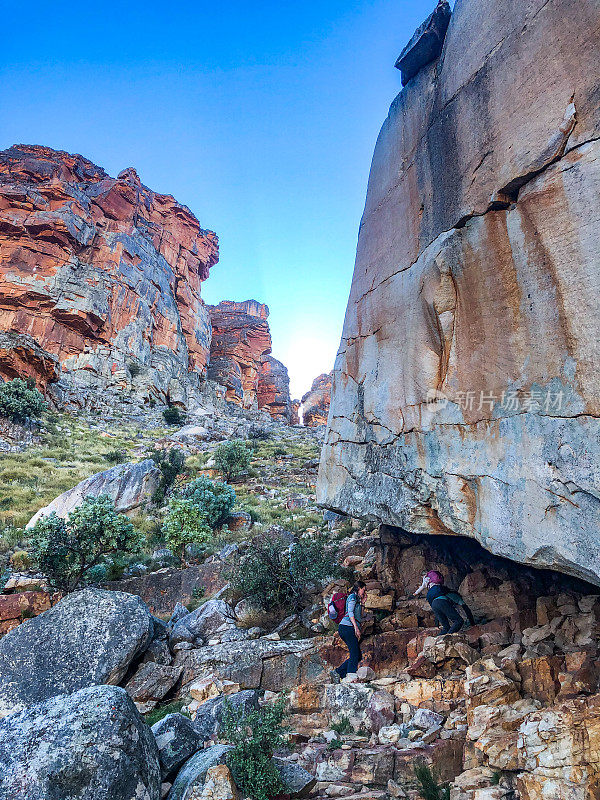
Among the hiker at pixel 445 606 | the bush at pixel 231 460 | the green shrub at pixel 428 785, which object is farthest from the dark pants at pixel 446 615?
the bush at pixel 231 460

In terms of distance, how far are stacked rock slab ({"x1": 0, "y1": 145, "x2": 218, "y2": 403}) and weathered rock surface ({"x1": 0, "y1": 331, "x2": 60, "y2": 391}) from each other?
10.2 inches

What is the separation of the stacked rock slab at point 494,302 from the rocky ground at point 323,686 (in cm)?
133

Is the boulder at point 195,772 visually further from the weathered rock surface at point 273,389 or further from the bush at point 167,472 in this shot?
the weathered rock surface at point 273,389

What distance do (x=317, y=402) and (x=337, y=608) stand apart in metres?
59.9

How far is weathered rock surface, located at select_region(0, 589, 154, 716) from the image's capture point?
541 centimetres

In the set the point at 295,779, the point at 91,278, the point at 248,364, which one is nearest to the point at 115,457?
the point at 295,779

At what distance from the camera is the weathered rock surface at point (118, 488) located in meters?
12.1

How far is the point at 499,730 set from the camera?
12.1 ft

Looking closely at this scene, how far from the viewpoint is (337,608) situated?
6.11 metres

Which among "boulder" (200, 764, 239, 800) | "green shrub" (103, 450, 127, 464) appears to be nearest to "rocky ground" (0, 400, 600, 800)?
"boulder" (200, 764, 239, 800)

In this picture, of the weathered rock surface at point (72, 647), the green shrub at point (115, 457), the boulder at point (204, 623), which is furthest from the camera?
the green shrub at point (115, 457)

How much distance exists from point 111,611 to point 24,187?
44.9m

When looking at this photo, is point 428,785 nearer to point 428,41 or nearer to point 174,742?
point 174,742

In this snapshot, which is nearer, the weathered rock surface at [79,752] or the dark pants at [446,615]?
the weathered rock surface at [79,752]
